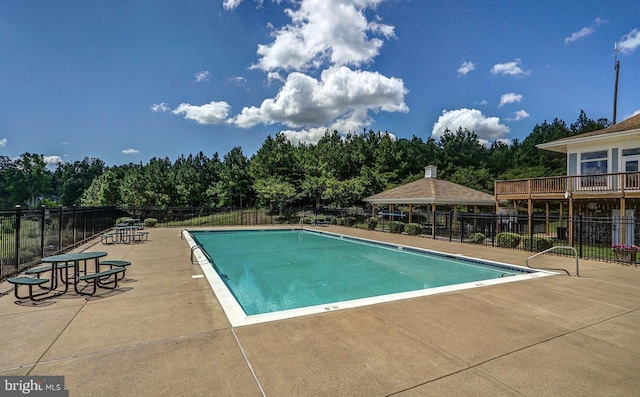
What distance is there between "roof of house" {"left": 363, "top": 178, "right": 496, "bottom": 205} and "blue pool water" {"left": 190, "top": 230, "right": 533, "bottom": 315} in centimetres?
528

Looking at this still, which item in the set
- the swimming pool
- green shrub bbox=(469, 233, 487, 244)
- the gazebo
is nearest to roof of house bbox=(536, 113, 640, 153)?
the gazebo

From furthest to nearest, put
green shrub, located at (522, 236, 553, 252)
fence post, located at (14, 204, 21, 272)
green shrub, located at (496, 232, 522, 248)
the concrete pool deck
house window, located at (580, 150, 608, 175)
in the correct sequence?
house window, located at (580, 150, 608, 175) → green shrub, located at (496, 232, 522, 248) → green shrub, located at (522, 236, 553, 252) → fence post, located at (14, 204, 21, 272) → the concrete pool deck

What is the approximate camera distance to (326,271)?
31.6ft

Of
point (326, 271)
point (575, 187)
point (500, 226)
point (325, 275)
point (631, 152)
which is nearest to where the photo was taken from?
point (325, 275)

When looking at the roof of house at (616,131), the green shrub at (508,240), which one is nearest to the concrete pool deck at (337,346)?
the green shrub at (508,240)

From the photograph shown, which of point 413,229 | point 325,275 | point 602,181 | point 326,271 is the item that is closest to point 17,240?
point 325,275

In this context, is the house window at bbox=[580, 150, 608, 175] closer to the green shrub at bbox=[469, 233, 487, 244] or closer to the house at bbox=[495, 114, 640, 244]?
the house at bbox=[495, 114, 640, 244]

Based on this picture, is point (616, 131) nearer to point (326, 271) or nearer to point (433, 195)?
point (433, 195)

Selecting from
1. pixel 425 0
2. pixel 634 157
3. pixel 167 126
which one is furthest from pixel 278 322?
pixel 167 126

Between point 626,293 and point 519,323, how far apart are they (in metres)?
3.45

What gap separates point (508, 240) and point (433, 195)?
615 centimetres

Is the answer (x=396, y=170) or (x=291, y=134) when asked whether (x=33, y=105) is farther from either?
(x=396, y=170)

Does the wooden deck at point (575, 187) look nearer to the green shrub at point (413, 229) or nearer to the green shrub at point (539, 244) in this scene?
the green shrub at point (539, 244)

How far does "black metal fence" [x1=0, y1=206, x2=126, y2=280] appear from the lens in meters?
6.49
